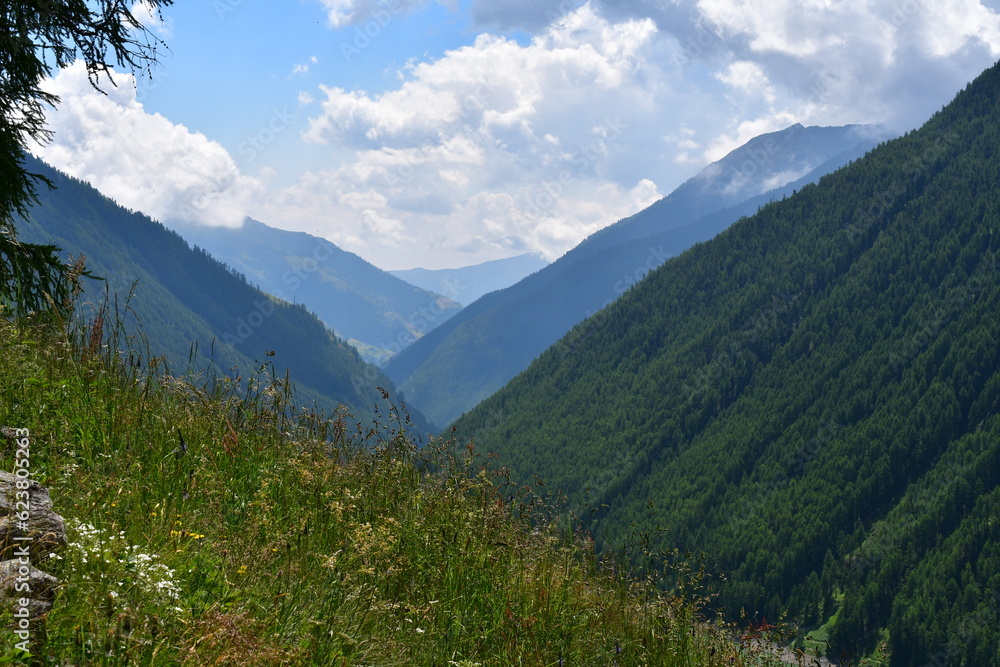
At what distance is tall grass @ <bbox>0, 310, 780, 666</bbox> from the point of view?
2.83 metres

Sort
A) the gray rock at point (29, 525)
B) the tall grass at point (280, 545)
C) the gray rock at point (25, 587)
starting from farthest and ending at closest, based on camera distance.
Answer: the tall grass at point (280, 545)
the gray rock at point (29, 525)
the gray rock at point (25, 587)

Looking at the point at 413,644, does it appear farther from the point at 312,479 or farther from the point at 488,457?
the point at 488,457

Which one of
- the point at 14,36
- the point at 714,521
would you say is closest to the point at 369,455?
the point at 14,36

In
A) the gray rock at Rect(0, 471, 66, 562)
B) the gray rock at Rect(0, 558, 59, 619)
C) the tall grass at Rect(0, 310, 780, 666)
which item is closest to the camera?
the gray rock at Rect(0, 558, 59, 619)

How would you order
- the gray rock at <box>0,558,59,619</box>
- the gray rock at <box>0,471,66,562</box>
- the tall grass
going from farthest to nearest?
the tall grass < the gray rock at <box>0,471,66,562</box> < the gray rock at <box>0,558,59,619</box>

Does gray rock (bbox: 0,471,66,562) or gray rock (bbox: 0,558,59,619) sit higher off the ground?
gray rock (bbox: 0,471,66,562)

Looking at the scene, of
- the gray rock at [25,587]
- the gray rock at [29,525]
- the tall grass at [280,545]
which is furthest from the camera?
the tall grass at [280,545]

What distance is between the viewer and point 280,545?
4.05m

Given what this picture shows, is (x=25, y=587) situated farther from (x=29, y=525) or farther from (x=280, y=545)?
(x=280, y=545)

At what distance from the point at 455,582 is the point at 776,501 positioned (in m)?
200

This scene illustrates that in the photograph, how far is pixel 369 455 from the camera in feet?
19.9

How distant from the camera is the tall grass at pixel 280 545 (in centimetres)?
283

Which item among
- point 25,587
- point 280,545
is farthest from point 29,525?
point 280,545

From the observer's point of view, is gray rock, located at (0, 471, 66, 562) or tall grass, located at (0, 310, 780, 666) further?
tall grass, located at (0, 310, 780, 666)
